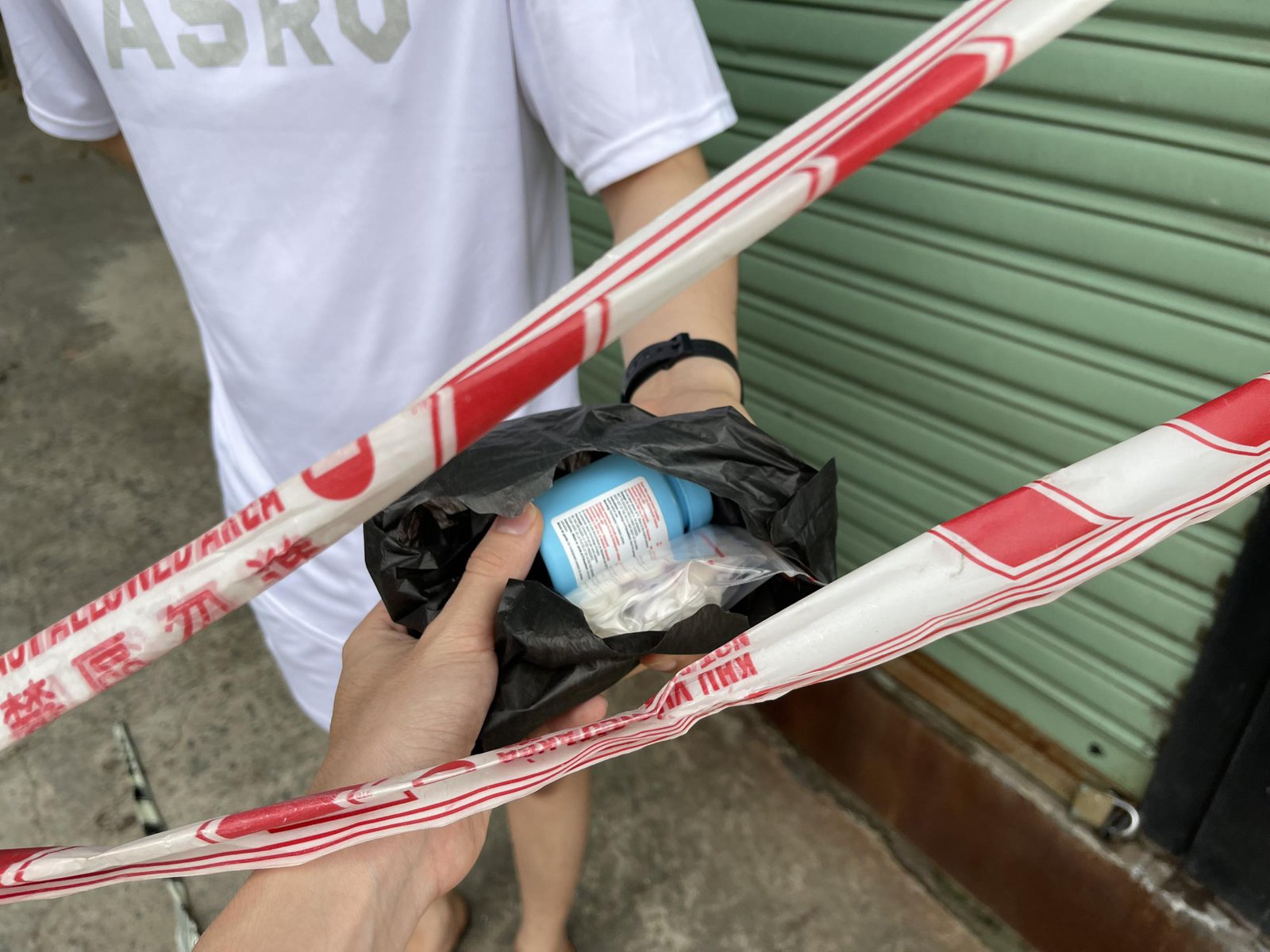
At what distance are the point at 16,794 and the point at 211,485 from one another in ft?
3.56

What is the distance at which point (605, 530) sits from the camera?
0.76m

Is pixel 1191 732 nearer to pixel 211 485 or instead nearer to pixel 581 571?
pixel 581 571

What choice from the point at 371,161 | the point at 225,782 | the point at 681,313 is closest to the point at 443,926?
the point at 225,782

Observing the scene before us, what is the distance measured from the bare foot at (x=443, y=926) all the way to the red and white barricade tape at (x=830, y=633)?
1.11m

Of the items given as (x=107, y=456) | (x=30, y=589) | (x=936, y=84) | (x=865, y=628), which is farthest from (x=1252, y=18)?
(x=107, y=456)

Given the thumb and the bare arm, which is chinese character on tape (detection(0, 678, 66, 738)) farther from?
the bare arm

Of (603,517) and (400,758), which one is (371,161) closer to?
(603,517)

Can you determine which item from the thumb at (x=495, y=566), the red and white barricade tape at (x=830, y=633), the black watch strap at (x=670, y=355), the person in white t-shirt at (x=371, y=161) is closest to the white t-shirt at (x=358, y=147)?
the person in white t-shirt at (x=371, y=161)

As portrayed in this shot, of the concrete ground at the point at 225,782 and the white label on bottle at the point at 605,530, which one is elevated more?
the white label on bottle at the point at 605,530

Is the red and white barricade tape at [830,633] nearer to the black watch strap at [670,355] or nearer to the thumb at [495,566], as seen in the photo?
the thumb at [495,566]

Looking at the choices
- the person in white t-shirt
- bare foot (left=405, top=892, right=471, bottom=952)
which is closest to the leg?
bare foot (left=405, top=892, right=471, bottom=952)

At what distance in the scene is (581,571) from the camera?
2.49ft

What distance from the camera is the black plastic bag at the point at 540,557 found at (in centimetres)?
73

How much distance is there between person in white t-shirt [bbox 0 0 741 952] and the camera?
905 millimetres
